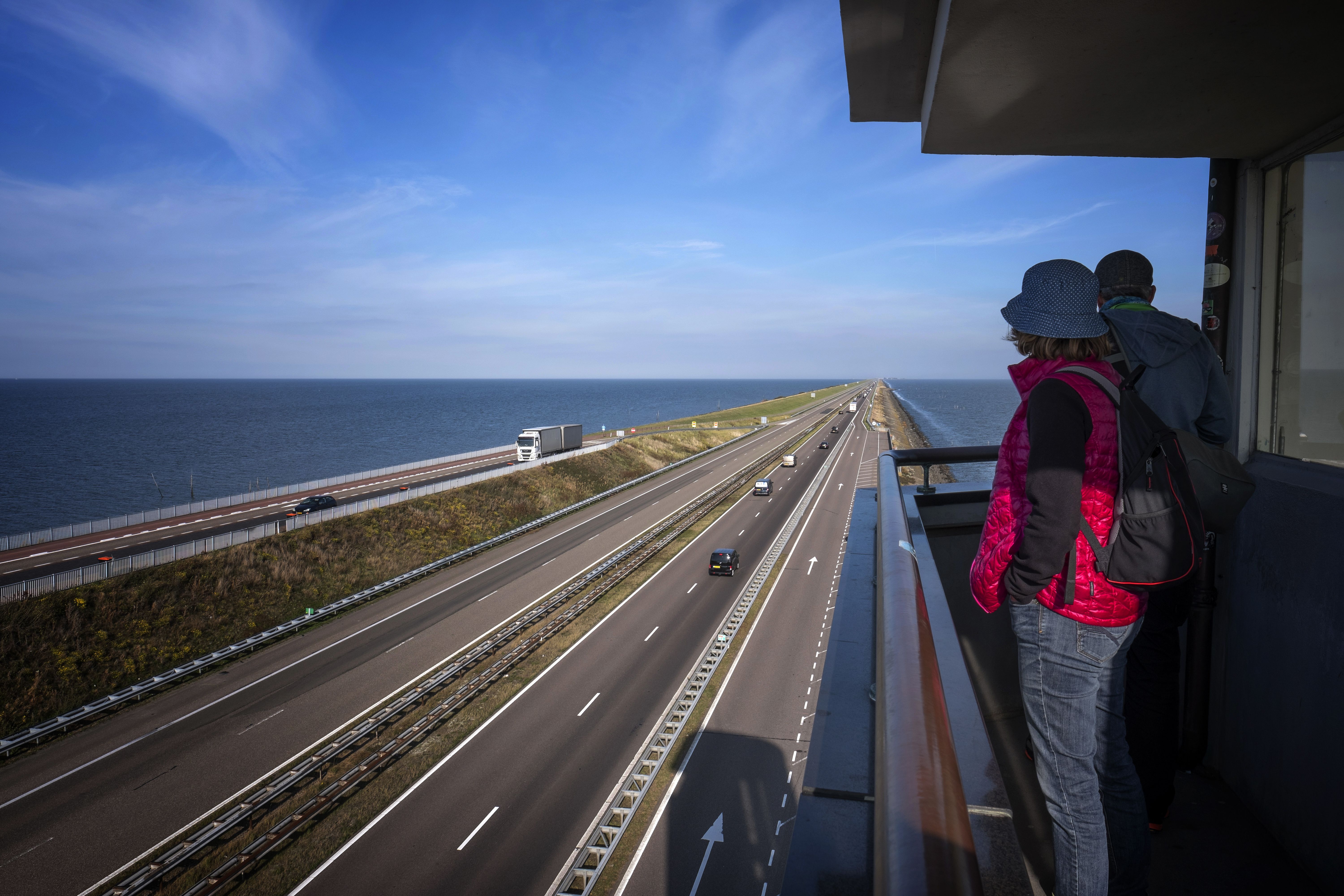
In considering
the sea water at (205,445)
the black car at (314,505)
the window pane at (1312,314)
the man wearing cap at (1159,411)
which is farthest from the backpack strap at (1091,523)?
the sea water at (205,445)

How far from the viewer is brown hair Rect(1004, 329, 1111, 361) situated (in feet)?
7.83

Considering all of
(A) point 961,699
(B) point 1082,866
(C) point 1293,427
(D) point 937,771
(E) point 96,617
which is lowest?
(E) point 96,617

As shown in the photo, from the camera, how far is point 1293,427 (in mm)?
4285

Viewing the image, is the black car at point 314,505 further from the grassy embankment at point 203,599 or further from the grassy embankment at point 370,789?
the grassy embankment at point 370,789

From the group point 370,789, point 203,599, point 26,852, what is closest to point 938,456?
point 370,789

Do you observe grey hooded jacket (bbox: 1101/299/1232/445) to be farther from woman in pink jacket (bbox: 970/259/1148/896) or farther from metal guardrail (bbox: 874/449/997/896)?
metal guardrail (bbox: 874/449/997/896)

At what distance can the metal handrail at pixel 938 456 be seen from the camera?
5.47 metres

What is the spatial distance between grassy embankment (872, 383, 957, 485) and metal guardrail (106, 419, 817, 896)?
1469 cm

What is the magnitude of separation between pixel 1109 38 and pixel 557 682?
21568 mm

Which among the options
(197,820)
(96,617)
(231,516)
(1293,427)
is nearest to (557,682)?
(197,820)

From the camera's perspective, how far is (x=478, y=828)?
14.9m

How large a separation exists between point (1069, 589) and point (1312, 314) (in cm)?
379

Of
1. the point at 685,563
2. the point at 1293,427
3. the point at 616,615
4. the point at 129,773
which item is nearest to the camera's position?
the point at 1293,427

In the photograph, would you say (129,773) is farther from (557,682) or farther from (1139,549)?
(1139,549)
